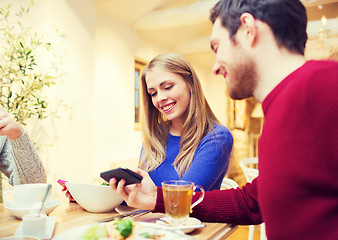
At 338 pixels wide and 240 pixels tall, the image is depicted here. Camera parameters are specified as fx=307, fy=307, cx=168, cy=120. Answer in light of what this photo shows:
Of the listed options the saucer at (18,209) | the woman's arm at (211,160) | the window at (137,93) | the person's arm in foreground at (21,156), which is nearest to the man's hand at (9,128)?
the person's arm in foreground at (21,156)

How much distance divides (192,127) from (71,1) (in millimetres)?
2361

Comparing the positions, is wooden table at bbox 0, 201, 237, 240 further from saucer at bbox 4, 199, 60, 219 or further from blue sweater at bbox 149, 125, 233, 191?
blue sweater at bbox 149, 125, 233, 191

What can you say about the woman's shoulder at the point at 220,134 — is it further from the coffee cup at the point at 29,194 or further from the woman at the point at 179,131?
the coffee cup at the point at 29,194

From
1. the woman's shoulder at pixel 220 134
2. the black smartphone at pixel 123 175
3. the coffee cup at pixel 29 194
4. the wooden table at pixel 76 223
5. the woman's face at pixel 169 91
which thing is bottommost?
the wooden table at pixel 76 223

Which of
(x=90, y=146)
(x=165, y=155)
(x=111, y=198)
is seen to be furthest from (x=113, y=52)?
(x=111, y=198)

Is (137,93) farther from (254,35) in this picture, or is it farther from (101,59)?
(254,35)

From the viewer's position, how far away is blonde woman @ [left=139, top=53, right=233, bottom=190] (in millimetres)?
1417

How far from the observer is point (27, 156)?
1.44m

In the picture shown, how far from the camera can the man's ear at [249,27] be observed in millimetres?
807

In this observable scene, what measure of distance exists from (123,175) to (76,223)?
0.24 meters

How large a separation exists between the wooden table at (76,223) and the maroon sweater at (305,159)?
0.79 feet

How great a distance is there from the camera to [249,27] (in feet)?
2.66

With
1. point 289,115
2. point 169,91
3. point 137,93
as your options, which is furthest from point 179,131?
point 137,93

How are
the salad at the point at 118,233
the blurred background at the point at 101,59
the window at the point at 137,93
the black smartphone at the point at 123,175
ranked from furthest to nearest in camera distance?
the window at the point at 137,93, the blurred background at the point at 101,59, the black smartphone at the point at 123,175, the salad at the point at 118,233
